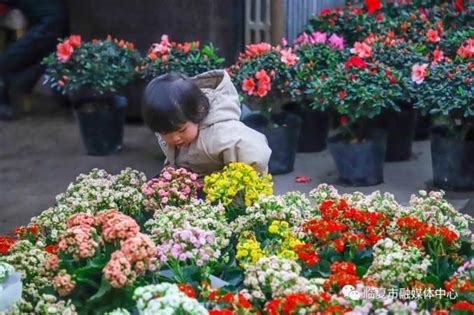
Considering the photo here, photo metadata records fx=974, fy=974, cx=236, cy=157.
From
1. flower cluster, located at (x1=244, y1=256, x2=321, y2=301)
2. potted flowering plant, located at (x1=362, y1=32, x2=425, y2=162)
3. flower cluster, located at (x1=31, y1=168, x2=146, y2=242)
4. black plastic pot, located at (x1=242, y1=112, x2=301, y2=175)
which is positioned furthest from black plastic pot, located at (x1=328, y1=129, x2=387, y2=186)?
flower cluster, located at (x1=244, y1=256, x2=321, y2=301)

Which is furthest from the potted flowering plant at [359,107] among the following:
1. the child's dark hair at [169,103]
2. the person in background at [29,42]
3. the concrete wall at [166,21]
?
the person in background at [29,42]

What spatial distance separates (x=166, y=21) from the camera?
8.70 metres

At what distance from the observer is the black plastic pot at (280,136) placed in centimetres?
743

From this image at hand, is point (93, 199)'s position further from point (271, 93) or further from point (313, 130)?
point (313, 130)

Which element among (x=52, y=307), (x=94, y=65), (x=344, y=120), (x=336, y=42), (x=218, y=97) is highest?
(x=218, y=97)

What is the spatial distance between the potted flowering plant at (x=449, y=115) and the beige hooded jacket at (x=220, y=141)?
234cm

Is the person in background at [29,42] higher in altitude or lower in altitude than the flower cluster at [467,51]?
lower

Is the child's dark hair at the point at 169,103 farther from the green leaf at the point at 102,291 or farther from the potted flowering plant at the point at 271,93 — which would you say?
the potted flowering plant at the point at 271,93

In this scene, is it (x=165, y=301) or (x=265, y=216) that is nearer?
(x=165, y=301)

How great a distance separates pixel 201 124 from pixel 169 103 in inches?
14.2

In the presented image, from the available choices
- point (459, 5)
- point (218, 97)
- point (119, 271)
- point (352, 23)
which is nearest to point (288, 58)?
point (352, 23)

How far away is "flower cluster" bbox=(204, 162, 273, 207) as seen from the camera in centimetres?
402

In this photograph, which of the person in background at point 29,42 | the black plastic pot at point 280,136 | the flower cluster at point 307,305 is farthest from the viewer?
the person in background at point 29,42

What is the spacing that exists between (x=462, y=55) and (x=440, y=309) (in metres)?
4.09
